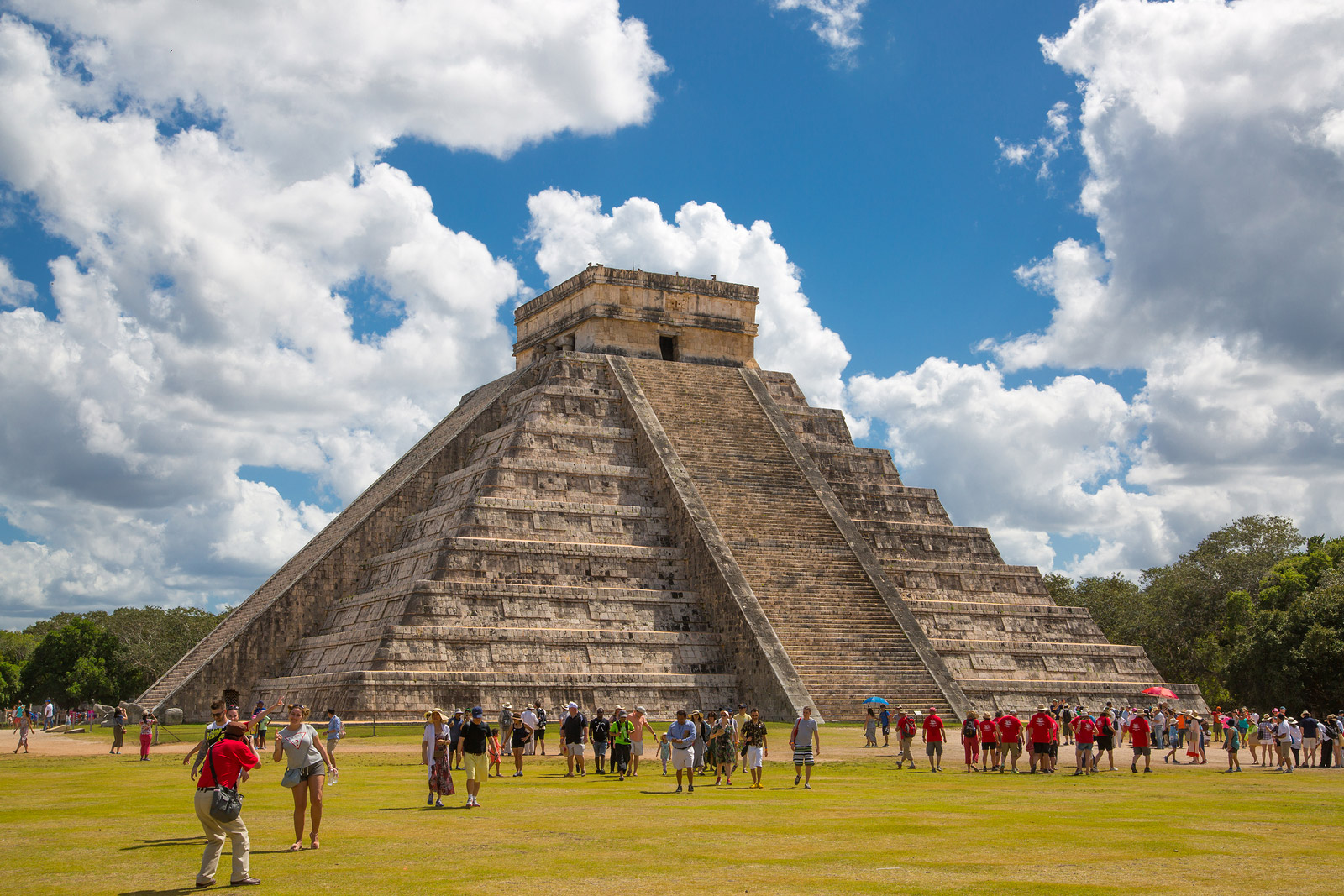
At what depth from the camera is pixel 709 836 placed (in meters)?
11.6

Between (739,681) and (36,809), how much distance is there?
16.3m

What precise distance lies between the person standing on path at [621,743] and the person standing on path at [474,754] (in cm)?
402

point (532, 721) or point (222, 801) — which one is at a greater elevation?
point (222, 801)

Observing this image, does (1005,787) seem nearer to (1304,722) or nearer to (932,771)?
(932,771)

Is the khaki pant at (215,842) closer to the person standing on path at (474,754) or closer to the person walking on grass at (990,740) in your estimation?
the person standing on path at (474,754)

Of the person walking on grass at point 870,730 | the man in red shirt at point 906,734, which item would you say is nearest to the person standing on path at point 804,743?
the man in red shirt at point 906,734

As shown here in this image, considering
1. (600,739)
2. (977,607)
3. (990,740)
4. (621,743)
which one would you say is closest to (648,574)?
(977,607)

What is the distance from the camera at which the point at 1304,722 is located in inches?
892

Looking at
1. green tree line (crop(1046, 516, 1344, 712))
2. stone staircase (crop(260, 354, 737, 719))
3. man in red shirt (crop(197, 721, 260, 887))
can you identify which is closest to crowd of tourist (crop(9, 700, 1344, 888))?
man in red shirt (crop(197, 721, 260, 887))

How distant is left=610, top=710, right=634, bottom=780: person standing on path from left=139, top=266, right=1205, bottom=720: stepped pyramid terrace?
774 centimetres

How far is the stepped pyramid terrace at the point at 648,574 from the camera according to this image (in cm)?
2692

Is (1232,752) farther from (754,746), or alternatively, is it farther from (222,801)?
(222,801)

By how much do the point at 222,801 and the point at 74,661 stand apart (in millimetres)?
54919

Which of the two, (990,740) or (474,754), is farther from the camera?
(990,740)
